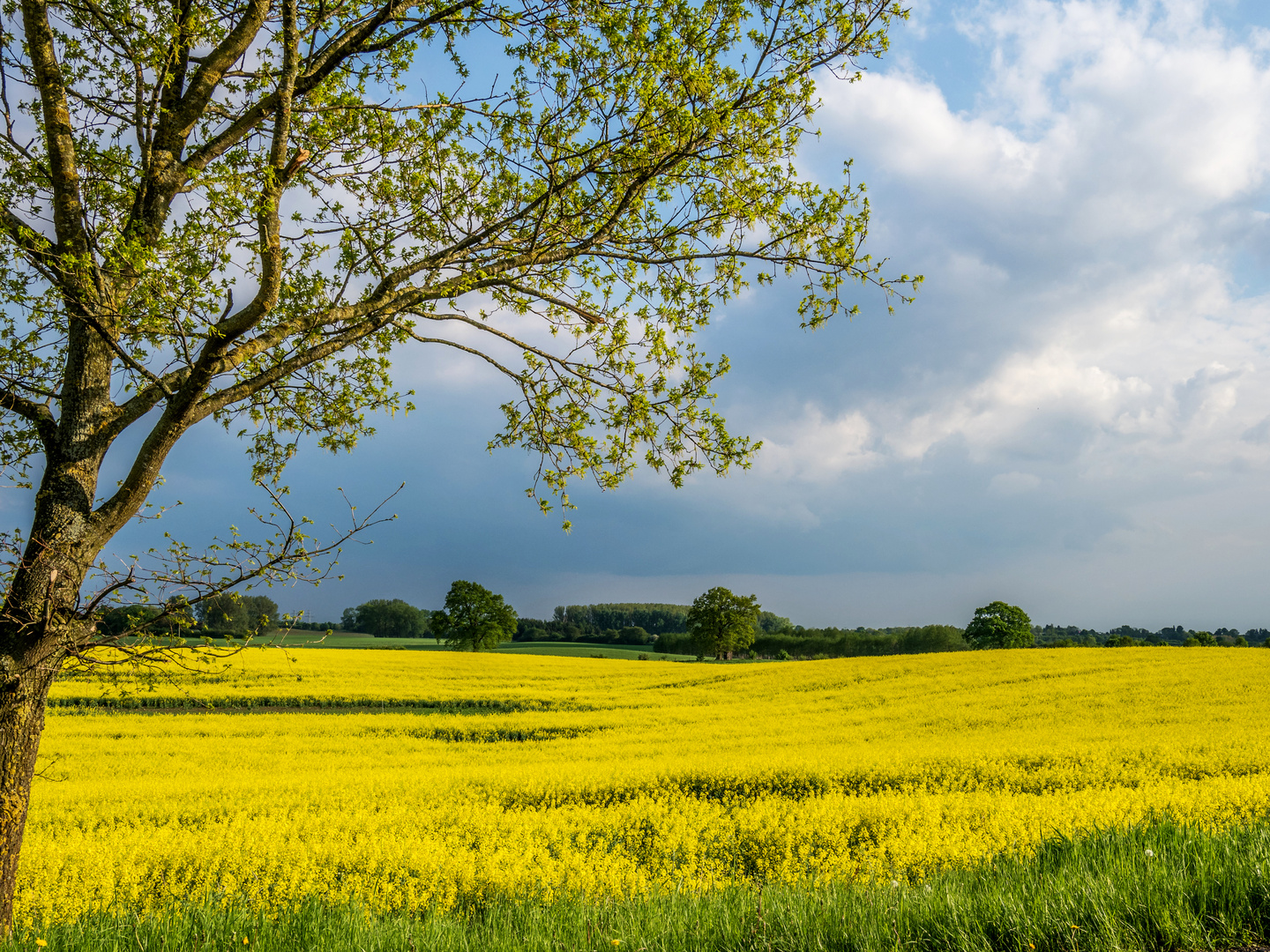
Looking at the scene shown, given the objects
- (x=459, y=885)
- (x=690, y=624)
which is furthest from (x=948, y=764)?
(x=690, y=624)

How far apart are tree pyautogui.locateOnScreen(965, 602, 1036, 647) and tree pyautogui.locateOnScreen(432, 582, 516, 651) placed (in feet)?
Answer: 159

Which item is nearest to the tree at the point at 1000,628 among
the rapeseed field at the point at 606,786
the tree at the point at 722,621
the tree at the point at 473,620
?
the tree at the point at 722,621

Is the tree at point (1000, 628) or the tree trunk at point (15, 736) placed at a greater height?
the tree trunk at point (15, 736)

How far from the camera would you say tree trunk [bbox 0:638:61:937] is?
4102 millimetres

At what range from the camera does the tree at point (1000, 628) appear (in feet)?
215

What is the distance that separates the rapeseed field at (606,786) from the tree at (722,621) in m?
43.5

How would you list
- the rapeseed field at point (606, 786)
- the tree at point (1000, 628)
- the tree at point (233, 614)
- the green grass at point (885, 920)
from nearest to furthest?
the green grass at point (885, 920) < the tree at point (233, 614) < the rapeseed field at point (606, 786) < the tree at point (1000, 628)

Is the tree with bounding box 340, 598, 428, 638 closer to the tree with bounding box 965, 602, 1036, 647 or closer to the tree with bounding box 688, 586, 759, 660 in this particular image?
the tree with bounding box 688, 586, 759, 660

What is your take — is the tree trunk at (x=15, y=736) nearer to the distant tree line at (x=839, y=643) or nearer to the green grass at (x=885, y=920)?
the green grass at (x=885, y=920)

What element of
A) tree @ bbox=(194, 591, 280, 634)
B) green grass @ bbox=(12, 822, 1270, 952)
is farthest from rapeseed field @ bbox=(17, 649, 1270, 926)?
green grass @ bbox=(12, 822, 1270, 952)

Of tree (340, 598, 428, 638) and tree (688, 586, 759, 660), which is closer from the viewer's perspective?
tree (688, 586, 759, 660)

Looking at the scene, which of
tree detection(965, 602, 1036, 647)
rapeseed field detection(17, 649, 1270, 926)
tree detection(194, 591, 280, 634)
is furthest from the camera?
tree detection(965, 602, 1036, 647)

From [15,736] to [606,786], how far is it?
29.6 ft

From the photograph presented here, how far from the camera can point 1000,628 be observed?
6625 cm
